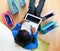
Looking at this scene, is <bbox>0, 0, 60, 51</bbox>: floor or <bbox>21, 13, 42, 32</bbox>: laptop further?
<bbox>0, 0, 60, 51</bbox>: floor

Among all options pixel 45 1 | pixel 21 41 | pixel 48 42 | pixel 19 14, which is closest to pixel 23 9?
pixel 19 14

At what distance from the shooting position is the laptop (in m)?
1.03

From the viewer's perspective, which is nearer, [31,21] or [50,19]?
[31,21]

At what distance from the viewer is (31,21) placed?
3.54 ft

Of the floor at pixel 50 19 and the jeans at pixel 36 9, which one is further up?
the jeans at pixel 36 9

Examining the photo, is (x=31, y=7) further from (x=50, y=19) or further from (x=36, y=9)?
(x=50, y=19)

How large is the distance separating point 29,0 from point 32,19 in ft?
0.58

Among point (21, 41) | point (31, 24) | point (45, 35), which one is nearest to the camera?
point (21, 41)

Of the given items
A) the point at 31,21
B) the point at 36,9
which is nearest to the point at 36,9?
the point at 36,9

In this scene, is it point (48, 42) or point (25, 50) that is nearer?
point (25, 50)

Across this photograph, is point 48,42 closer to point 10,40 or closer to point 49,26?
point 49,26

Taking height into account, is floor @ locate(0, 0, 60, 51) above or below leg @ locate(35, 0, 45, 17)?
below

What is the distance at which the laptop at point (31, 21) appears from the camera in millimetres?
1035

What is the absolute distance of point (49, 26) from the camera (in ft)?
3.78
